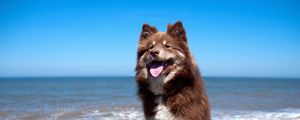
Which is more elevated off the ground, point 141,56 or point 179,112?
point 141,56

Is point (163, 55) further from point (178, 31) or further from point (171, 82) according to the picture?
point (178, 31)

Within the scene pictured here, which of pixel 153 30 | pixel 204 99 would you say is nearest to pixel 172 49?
pixel 153 30

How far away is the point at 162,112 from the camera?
5.19m

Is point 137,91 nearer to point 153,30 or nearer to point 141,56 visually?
point 141,56

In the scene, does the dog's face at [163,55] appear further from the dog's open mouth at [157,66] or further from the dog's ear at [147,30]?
the dog's ear at [147,30]

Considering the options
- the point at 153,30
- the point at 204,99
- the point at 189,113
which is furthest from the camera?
the point at 153,30

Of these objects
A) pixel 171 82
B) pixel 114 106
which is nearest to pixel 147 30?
pixel 171 82

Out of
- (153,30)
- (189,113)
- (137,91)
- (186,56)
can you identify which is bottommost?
(189,113)

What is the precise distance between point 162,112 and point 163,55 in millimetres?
913

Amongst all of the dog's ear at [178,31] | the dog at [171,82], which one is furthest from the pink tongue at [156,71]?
the dog's ear at [178,31]

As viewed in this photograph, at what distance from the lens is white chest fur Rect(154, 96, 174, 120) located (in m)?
5.16

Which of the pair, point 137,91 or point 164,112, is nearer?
point 164,112

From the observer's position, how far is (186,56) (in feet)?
17.5

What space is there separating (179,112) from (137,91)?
0.87 metres
